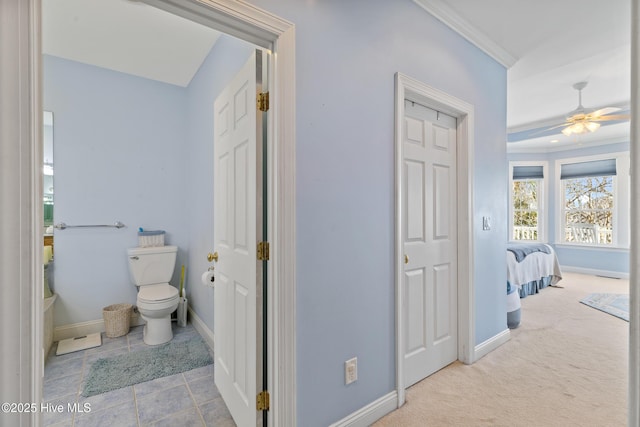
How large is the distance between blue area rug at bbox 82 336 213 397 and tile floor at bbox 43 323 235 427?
2.4 inches

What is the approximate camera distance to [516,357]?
2.45 m

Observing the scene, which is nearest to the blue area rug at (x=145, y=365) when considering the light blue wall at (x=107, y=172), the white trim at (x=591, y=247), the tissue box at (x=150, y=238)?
the light blue wall at (x=107, y=172)

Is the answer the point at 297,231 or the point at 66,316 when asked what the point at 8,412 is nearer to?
the point at 297,231

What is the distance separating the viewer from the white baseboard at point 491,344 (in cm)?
241

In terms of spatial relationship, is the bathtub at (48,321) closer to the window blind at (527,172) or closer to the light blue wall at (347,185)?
the light blue wall at (347,185)

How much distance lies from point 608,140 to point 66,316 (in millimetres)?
8524

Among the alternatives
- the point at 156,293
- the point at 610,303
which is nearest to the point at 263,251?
the point at 156,293

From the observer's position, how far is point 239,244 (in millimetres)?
1616

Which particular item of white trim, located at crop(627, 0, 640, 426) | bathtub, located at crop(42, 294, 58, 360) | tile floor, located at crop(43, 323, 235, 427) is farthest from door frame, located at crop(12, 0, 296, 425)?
bathtub, located at crop(42, 294, 58, 360)

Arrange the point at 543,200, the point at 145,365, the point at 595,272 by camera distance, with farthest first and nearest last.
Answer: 1. the point at 543,200
2. the point at 595,272
3. the point at 145,365

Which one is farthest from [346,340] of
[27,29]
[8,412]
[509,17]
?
[509,17]

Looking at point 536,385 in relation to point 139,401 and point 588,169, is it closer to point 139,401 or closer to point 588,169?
point 139,401

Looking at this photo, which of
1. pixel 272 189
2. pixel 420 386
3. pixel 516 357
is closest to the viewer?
pixel 272 189

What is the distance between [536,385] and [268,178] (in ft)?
7.64
